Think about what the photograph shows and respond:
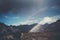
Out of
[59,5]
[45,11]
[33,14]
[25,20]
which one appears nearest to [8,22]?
[25,20]

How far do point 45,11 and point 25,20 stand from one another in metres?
0.44

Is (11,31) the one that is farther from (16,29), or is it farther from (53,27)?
(53,27)

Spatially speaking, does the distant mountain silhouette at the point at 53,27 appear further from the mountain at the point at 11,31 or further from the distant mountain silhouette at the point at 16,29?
the mountain at the point at 11,31

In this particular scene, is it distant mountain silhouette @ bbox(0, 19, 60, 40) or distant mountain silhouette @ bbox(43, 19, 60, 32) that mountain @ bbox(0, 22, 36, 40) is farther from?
distant mountain silhouette @ bbox(43, 19, 60, 32)

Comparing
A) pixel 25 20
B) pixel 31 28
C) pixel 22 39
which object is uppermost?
pixel 25 20

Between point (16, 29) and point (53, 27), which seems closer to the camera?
point (53, 27)

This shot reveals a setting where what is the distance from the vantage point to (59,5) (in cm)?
288

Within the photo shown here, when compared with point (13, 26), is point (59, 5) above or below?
above

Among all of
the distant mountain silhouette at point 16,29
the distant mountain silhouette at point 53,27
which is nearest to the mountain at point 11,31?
the distant mountain silhouette at point 16,29

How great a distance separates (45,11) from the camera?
9.60ft

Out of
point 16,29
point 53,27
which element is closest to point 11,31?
point 16,29

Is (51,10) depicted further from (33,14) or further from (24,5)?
(24,5)

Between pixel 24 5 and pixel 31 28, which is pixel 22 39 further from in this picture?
pixel 24 5

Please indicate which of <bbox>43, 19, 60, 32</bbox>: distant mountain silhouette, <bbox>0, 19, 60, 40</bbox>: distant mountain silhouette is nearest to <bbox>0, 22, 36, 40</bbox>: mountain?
<bbox>0, 19, 60, 40</bbox>: distant mountain silhouette
